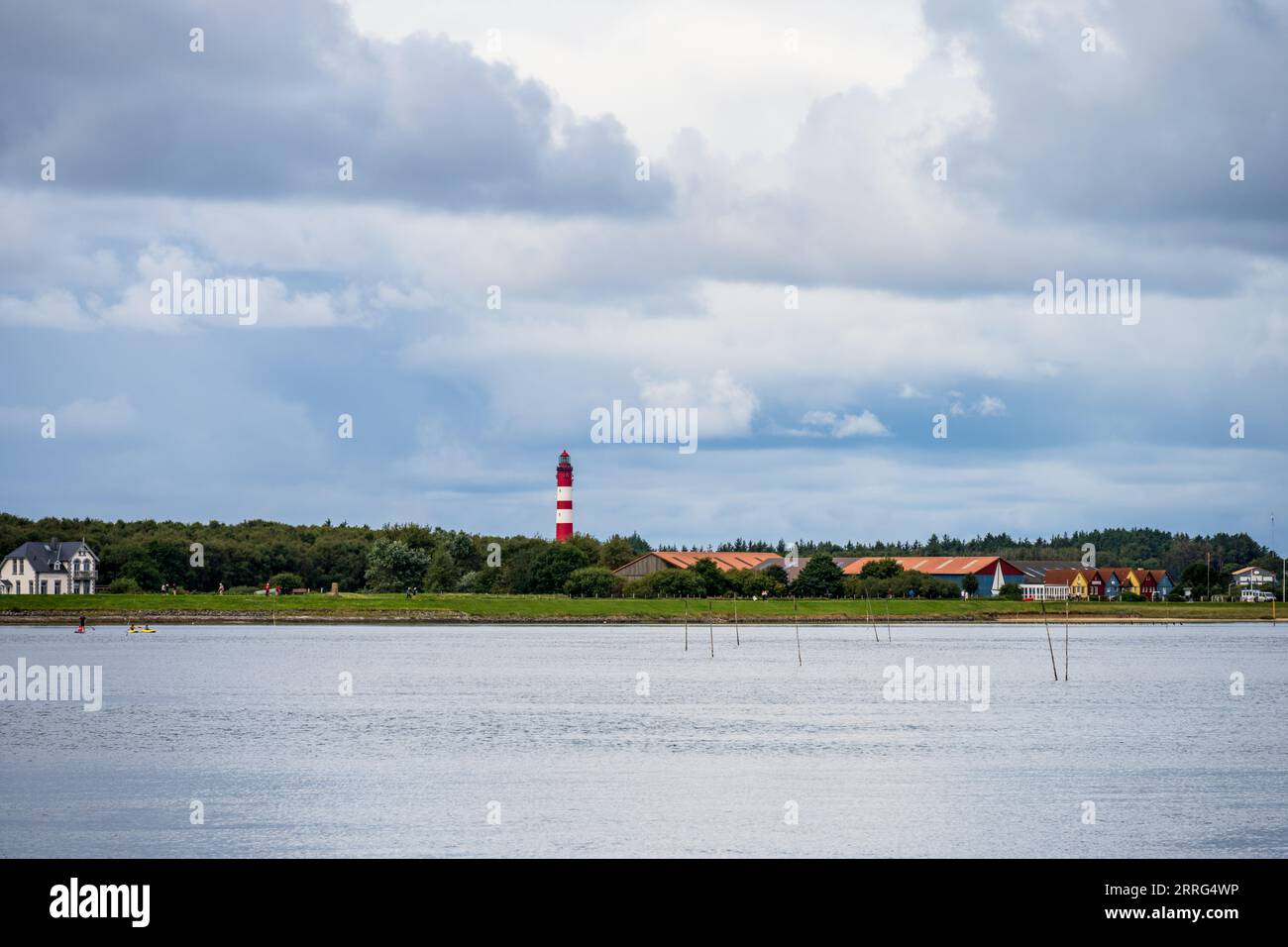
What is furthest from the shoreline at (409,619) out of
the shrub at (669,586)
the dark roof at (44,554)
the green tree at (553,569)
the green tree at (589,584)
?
the dark roof at (44,554)

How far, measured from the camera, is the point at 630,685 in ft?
311

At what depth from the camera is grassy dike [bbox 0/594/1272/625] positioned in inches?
6560

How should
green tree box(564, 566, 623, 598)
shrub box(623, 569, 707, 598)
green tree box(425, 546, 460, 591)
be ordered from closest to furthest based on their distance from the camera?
green tree box(564, 566, 623, 598)
shrub box(623, 569, 707, 598)
green tree box(425, 546, 460, 591)

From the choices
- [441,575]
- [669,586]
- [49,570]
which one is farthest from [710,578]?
[49,570]

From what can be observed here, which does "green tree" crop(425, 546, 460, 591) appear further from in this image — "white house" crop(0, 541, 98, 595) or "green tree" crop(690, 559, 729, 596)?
"white house" crop(0, 541, 98, 595)

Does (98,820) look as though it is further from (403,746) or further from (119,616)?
(119,616)

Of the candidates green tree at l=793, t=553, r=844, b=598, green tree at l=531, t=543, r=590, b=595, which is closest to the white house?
green tree at l=531, t=543, r=590, b=595

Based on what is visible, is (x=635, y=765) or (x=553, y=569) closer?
(x=635, y=765)

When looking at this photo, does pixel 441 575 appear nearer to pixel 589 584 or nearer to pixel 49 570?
pixel 589 584

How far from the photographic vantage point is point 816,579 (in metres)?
194

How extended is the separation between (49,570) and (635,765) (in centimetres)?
14352

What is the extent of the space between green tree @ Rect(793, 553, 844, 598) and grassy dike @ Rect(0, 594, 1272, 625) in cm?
231
